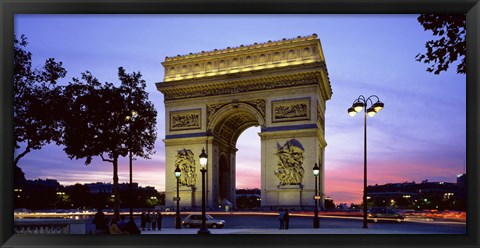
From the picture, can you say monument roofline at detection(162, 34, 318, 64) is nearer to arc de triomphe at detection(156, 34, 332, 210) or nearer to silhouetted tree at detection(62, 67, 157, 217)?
arc de triomphe at detection(156, 34, 332, 210)

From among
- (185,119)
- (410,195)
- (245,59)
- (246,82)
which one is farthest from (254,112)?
(410,195)

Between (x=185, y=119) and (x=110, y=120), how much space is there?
15540 mm

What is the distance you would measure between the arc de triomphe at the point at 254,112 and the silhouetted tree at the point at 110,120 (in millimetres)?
12436

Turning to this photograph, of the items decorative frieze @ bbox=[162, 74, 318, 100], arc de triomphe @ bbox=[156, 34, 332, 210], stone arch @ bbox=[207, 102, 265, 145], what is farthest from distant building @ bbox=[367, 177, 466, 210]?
decorative frieze @ bbox=[162, 74, 318, 100]

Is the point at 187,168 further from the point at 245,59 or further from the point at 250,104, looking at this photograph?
the point at 245,59

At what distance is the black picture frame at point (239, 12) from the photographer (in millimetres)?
10047

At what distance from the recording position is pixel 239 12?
398 inches

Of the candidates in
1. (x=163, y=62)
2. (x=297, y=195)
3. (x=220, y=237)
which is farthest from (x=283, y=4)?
(x=163, y=62)

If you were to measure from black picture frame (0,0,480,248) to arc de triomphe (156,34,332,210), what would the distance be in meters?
30.3

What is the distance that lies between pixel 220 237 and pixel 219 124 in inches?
1411

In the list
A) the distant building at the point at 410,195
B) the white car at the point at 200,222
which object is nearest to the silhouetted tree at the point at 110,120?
the white car at the point at 200,222

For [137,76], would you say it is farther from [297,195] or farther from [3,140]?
[3,140]

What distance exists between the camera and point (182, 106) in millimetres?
46562

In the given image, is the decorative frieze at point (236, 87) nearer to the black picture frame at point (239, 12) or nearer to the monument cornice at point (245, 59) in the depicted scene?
the monument cornice at point (245, 59)
